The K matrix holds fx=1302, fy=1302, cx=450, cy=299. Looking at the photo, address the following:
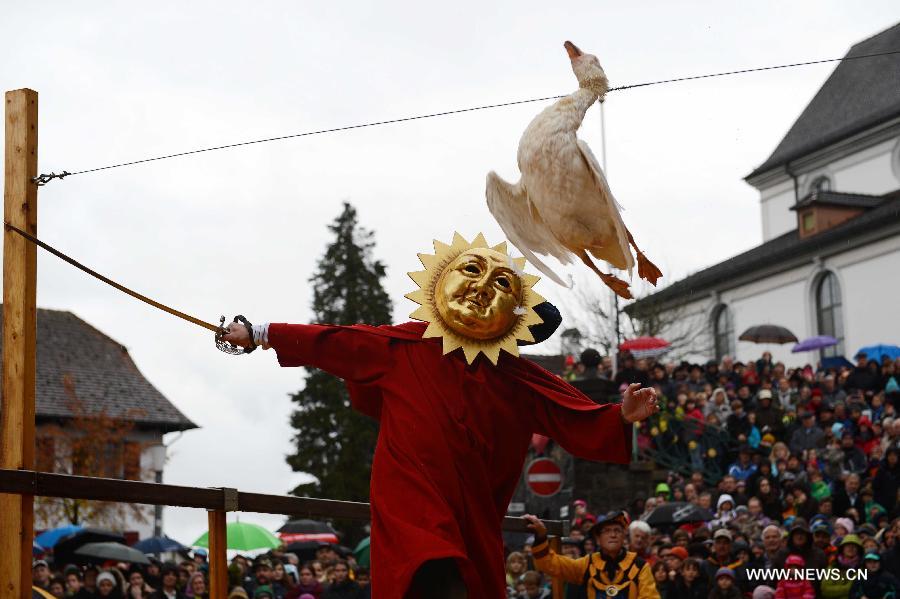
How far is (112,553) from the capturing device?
48.2 ft

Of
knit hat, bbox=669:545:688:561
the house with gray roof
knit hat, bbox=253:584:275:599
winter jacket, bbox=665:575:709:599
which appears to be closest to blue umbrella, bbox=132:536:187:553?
knit hat, bbox=253:584:275:599

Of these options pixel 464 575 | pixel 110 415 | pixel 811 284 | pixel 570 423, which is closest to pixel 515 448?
pixel 570 423

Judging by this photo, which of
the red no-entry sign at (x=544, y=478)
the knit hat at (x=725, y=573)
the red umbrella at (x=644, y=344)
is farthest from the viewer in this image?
the red umbrella at (x=644, y=344)

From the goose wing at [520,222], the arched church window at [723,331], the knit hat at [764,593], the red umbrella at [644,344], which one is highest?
the arched church window at [723,331]

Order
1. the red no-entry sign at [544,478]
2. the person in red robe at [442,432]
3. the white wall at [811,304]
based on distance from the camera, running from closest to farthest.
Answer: the person in red robe at [442,432], the red no-entry sign at [544,478], the white wall at [811,304]

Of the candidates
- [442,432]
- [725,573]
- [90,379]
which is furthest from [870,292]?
[442,432]

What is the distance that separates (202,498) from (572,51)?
2536 millimetres

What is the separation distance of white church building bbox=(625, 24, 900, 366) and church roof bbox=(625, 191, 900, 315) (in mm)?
36

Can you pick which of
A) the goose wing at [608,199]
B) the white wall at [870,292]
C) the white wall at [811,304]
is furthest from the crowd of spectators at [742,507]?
the white wall at [811,304]

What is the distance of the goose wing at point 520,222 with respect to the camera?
5.81 meters

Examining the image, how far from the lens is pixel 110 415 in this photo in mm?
40375

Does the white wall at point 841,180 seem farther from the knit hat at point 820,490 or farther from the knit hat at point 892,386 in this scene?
the knit hat at point 820,490

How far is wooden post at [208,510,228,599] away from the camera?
216 inches

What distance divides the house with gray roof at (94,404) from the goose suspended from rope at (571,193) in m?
29.1
